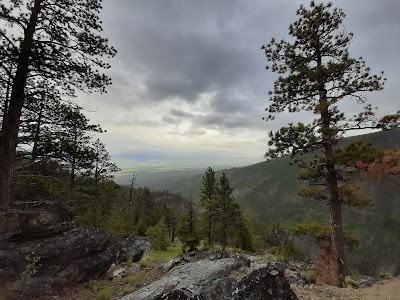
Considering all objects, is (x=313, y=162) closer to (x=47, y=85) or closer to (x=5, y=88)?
(x=47, y=85)

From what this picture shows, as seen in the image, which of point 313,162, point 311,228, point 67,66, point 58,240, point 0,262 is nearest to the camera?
point 0,262

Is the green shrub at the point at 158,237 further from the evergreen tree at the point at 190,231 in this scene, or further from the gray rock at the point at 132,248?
the gray rock at the point at 132,248

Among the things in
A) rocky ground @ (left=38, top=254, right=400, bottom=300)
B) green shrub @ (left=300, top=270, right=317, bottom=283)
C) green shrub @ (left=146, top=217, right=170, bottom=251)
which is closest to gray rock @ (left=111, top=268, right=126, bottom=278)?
rocky ground @ (left=38, top=254, right=400, bottom=300)

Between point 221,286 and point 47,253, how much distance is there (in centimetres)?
654

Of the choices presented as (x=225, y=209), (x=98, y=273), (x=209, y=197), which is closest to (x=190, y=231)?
(x=225, y=209)

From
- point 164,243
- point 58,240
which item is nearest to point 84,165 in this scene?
point 58,240

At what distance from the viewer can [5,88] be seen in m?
10.4

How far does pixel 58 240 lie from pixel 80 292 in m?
2.02

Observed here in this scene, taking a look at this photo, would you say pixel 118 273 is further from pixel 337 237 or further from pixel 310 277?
pixel 310 277

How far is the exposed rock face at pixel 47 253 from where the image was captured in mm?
8891

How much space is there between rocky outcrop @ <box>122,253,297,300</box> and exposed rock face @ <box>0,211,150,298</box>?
4.16 meters

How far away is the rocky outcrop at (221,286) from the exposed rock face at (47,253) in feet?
13.6

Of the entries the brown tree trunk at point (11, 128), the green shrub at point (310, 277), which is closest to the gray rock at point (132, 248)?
the brown tree trunk at point (11, 128)

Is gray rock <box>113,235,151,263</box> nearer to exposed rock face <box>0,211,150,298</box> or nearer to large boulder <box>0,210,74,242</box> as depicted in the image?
exposed rock face <box>0,211,150,298</box>
